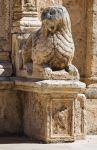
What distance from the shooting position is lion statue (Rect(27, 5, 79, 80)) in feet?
33.5

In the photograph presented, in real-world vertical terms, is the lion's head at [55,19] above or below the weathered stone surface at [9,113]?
above

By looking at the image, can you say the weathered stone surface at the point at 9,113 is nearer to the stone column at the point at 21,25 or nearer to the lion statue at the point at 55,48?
the stone column at the point at 21,25

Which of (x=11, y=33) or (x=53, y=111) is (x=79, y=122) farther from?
(x=11, y=33)

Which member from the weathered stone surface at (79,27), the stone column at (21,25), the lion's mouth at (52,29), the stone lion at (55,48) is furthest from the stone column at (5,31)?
the lion's mouth at (52,29)

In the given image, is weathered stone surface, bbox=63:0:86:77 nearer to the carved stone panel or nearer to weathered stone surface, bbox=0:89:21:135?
weathered stone surface, bbox=0:89:21:135

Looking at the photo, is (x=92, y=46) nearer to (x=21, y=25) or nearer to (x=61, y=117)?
(x=21, y=25)

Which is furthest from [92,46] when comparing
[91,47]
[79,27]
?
[79,27]

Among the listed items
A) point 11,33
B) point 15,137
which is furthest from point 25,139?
point 11,33

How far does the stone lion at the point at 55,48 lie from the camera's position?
1022 cm

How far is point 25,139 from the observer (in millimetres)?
10844

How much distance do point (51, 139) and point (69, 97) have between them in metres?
0.71

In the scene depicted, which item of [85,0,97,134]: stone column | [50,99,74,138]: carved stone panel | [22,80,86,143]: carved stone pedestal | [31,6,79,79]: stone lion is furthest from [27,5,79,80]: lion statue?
[85,0,97,134]: stone column

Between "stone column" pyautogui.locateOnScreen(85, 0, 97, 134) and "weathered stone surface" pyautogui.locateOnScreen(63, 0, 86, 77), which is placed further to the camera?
"weathered stone surface" pyautogui.locateOnScreen(63, 0, 86, 77)

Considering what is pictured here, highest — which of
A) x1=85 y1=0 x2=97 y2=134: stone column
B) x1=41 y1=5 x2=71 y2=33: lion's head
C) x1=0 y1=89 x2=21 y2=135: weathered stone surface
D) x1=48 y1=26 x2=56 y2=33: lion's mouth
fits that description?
x1=41 y1=5 x2=71 y2=33: lion's head
